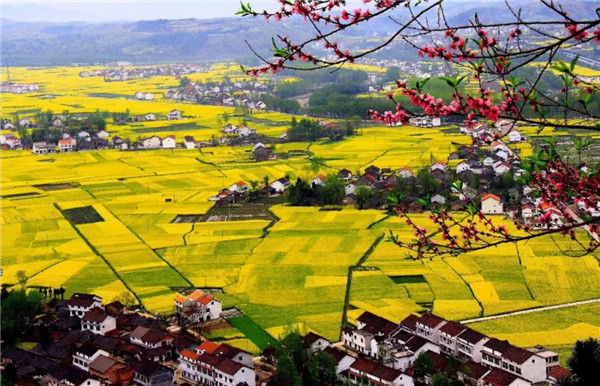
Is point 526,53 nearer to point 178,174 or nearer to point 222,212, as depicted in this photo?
point 222,212

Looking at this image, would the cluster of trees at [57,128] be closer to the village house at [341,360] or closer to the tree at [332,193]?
the tree at [332,193]

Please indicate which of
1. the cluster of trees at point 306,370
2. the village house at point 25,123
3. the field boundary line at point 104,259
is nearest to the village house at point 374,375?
the cluster of trees at point 306,370

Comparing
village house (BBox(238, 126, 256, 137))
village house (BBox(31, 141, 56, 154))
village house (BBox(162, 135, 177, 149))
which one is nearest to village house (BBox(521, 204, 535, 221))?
village house (BBox(162, 135, 177, 149))

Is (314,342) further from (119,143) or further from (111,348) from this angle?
(119,143)

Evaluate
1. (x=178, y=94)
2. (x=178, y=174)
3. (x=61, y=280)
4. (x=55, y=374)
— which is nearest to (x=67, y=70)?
(x=178, y=94)

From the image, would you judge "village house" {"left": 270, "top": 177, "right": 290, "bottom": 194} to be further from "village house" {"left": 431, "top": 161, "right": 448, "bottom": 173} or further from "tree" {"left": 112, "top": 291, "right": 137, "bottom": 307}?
"tree" {"left": 112, "top": 291, "right": 137, "bottom": 307}
